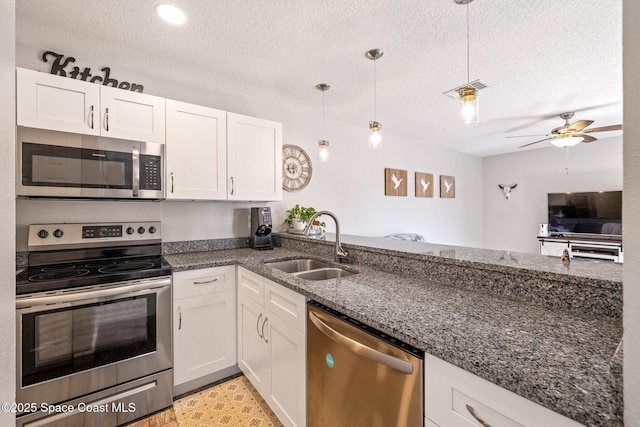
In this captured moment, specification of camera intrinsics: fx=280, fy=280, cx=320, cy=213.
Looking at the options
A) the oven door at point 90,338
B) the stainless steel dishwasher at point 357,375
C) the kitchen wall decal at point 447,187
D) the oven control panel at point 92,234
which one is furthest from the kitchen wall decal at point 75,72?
the kitchen wall decal at point 447,187

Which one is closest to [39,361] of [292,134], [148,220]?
[148,220]

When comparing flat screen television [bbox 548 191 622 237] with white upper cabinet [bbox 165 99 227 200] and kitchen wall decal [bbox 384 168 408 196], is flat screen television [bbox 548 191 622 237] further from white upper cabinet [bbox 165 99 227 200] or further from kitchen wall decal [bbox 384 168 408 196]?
white upper cabinet [bbox 165 99 227 200]

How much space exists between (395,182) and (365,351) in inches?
141

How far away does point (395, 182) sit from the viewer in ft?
14.1

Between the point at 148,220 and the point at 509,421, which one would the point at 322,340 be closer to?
the point at 509,421

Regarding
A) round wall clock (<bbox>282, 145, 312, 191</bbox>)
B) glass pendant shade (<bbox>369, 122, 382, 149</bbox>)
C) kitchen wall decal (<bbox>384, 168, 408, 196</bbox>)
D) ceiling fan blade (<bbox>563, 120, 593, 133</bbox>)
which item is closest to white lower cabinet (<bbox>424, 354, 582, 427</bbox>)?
glass pendant shade (<bbox>369, 122, 382, 149</bbox>)

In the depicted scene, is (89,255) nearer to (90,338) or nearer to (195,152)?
(90,338)

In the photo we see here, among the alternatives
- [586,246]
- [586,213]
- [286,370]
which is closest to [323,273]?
[286,370]

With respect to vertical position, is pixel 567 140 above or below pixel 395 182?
above

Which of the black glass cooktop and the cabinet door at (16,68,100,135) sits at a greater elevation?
the cabinet door at (16,68,100,135)

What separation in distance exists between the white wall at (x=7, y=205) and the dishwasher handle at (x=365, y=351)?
0.89 meters

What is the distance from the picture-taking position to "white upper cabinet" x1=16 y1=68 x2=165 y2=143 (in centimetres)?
164

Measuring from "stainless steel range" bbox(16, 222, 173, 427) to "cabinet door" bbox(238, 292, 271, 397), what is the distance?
0.47 metres

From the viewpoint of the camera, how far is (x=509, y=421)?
680 mm
